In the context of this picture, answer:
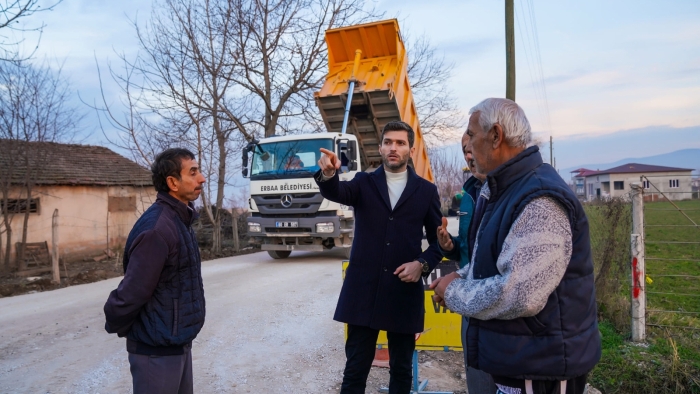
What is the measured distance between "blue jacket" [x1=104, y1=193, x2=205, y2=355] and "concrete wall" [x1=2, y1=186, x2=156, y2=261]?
16.8 metres

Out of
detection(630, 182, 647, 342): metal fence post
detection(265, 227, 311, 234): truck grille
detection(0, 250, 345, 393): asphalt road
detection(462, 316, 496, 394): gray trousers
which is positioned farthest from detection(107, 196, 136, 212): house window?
detection(462, 316, 496, 394): gray trousers

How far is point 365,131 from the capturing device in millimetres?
11727

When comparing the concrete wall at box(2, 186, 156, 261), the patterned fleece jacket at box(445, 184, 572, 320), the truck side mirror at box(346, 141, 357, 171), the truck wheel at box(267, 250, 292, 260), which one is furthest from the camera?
the concrete wall at box(2, 186, 156, 261)

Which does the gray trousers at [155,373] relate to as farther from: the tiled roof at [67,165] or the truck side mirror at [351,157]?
the tiled roof at [67,165]

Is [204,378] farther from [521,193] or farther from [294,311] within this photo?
[521,193]

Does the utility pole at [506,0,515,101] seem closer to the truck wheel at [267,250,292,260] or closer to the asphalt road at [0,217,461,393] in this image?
the asphalt road at [0,217,461,393]

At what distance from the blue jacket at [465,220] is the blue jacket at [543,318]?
84 centimetres

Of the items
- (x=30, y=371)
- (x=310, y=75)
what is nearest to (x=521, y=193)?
(x=30, y=371)

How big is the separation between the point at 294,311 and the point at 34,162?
11.4 m

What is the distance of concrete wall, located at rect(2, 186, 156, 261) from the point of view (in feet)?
58.2

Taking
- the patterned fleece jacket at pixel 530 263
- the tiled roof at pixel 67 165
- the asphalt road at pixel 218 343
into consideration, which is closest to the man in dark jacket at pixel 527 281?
the patterned fleece jacket at pixel 530 263

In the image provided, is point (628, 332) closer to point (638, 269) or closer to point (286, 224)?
point (638, 269)

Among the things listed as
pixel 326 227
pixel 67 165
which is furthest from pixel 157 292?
pixel 67 165

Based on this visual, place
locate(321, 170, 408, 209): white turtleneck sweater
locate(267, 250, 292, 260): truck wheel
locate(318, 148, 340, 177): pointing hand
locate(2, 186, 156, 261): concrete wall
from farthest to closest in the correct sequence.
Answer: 1. locate(2, 186, 156, 261): concrete wall
2. locate(267, 250, 292, 260): truck wheel
3. locate(321, 170, 408, 209): white turtleneck sweater
4. locate(318, 148, 340, 177): pointing hand
